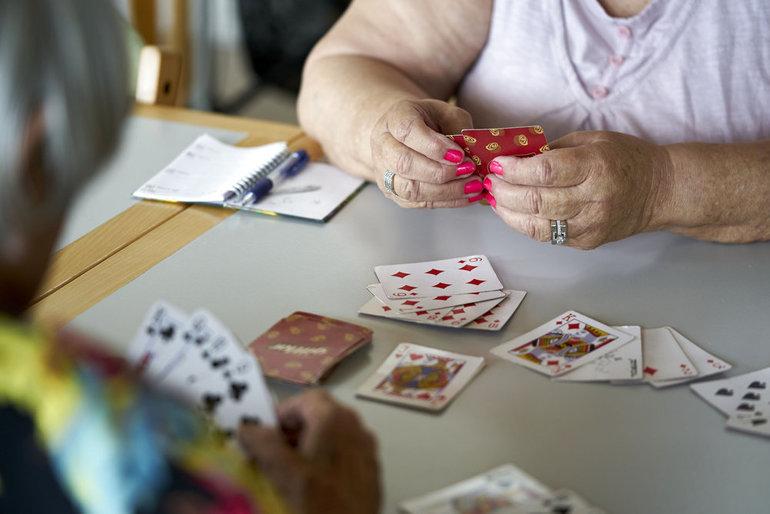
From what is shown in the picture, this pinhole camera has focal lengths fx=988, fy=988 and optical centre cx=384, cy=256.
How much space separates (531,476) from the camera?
1.24m

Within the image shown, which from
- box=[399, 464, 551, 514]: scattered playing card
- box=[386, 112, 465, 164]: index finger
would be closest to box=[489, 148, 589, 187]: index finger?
box=[386, 112, 465, 164]: index finger

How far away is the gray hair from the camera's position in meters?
0.77

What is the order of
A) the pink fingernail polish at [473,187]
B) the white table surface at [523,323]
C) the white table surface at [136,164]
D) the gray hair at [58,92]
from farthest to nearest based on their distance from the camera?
the white table surface at [136,164] < the pink fingernail polish at [473,187] < the white table surface at [523,323] < the gray hair at [58,92]

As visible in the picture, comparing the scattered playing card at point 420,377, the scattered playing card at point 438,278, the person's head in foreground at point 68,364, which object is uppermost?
the person's head in foreground at point 68,364

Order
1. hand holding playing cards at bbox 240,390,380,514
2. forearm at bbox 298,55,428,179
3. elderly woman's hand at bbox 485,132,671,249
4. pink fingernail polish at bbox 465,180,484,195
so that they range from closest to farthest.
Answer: hand holding playing cards at bbox 240,390,380,514, elderly woman's hand at bbox 485,132,671,249, pink fingernail polish at bbox 465,180,484,195, forearm at bbox 298,55,428,179

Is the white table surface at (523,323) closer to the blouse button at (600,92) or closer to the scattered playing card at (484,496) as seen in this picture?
the scattered playing card at (484,496)

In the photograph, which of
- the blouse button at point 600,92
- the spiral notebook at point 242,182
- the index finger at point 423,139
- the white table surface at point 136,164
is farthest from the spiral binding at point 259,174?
the blouse button at point 600,92

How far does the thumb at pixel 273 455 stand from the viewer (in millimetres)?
1009

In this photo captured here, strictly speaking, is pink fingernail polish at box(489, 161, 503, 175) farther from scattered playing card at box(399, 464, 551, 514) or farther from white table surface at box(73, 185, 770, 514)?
scattered playing card at box(399, 464, 551, 514)

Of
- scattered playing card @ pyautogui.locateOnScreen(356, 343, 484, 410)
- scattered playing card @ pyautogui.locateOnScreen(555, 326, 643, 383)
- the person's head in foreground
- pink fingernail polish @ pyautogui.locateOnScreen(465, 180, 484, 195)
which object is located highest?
the person's head in foreground

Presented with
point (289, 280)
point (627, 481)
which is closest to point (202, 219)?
point (289, 280)

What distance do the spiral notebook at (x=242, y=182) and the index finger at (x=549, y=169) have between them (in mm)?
406

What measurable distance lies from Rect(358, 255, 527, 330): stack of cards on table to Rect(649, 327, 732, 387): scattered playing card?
261mm

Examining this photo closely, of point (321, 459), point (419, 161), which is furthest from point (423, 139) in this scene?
point (321, 459)
